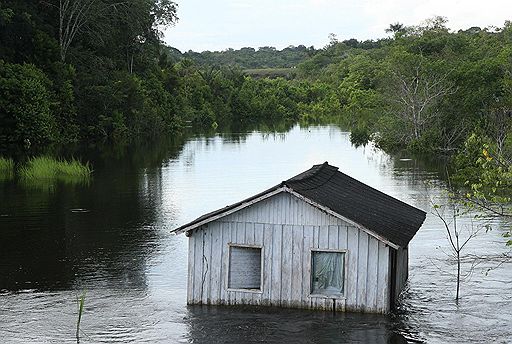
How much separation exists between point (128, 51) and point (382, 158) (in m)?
36.8

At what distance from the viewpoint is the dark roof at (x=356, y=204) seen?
62.1 ft

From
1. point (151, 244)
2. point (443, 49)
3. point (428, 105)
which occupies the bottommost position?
point (151, 244)

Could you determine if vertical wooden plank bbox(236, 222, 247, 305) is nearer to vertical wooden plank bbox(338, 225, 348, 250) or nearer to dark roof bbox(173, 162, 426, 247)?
dark roof bbox(173, 162, 426, 247)

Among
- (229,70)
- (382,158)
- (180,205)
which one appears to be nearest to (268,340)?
(180,205)

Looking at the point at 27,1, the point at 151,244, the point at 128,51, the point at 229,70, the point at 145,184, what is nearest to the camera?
the point at 151,244

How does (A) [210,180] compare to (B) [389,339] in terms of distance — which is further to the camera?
(A) [210,180]

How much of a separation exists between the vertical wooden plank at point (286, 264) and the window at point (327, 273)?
53 cm

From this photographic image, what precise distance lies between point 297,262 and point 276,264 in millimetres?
499

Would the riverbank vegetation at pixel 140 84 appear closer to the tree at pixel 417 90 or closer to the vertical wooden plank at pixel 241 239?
the tree at pixel 417 90

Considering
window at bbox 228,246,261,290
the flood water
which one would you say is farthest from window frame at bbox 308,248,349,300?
window at bbox 228,246,261,290

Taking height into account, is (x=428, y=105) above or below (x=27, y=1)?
below

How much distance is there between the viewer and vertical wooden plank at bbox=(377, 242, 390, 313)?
18.6 metres

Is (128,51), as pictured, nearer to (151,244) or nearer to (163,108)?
(163,108)

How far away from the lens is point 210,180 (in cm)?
4722
